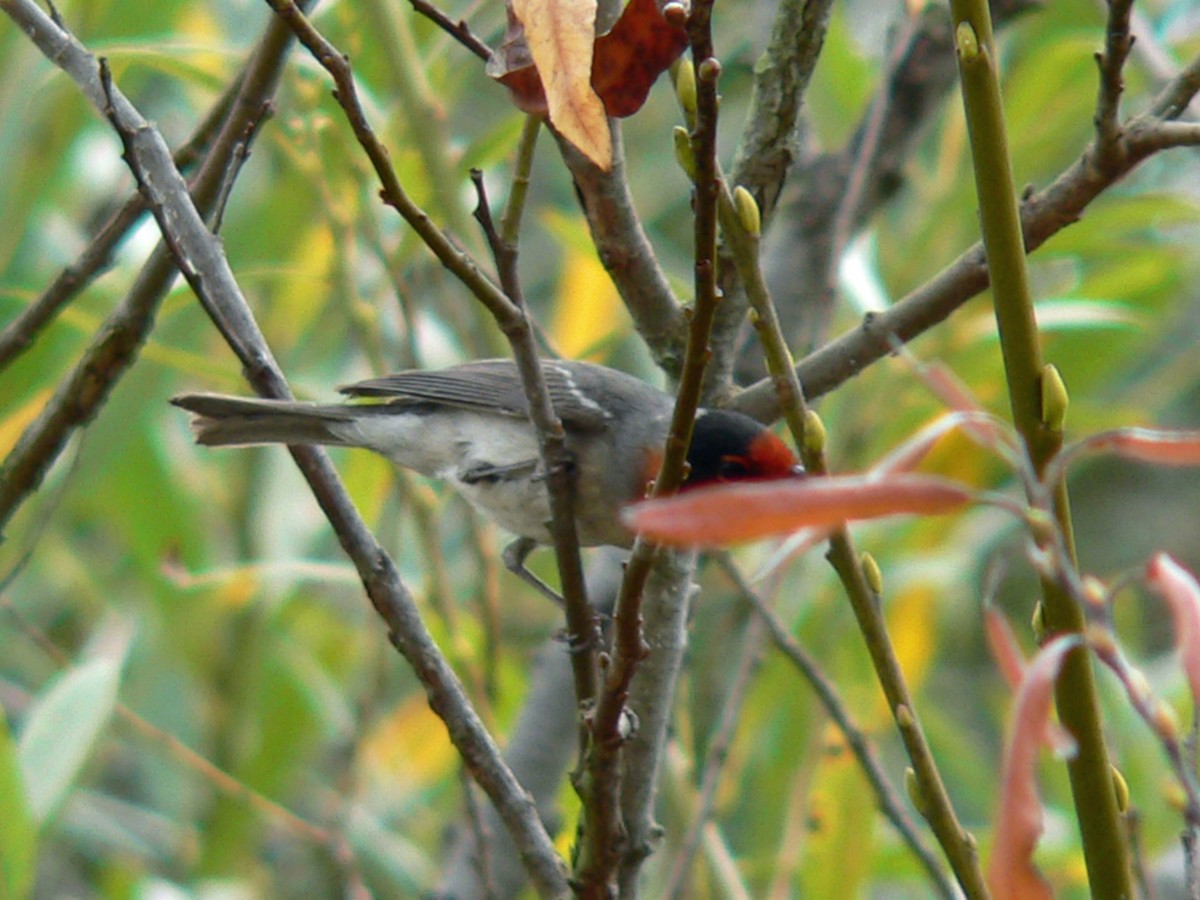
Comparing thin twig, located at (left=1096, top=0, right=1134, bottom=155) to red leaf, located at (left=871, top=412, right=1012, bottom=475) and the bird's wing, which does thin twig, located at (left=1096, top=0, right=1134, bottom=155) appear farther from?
the bird's wing

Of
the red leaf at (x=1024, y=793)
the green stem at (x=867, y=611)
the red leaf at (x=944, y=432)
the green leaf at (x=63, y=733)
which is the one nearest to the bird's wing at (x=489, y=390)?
the green leaf at (x=63, y=733)

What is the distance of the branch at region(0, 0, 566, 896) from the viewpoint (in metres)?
1.95

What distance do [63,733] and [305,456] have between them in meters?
1.37

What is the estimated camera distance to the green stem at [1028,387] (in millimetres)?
1181

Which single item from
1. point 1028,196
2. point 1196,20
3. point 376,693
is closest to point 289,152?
point 376,693

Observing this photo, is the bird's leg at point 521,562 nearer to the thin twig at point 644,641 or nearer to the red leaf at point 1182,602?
the thin twig at point 644,641

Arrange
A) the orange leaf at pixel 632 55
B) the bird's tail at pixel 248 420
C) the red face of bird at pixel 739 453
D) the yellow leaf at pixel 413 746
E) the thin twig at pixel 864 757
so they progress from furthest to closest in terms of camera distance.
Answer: the yellow leaf at pixel 413 746 < the bird's tail at pixel 248 420 < the red face of bird at pixel 739 453 < the thin twig at pixel 864 757 < the orange leaf at pixel 632 55

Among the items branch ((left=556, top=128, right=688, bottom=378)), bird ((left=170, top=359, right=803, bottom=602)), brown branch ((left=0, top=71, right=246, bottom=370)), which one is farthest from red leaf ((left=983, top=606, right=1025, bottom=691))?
bird ((left=170, top=359, right=803, bottom=602))

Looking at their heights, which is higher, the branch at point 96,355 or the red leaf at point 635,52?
the branch at point 96,355

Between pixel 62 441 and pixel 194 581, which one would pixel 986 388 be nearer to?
pixel 194 581

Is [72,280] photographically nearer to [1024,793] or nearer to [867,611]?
[867,611]

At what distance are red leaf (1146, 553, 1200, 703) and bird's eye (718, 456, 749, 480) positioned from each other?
80.1 inches

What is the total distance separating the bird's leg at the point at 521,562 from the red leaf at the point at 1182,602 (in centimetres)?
269

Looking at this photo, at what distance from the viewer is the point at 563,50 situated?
1317 millimetres
